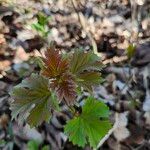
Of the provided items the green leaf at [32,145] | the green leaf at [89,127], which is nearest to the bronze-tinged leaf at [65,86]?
the green leaf at [89,127]

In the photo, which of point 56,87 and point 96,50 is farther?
point 96,50

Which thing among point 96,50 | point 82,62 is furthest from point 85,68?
point 96,50

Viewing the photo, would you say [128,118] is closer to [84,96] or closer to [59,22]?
[84,96]

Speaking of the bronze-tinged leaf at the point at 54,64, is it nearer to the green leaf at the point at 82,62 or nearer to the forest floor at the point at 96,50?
the green leaf at the point at 82,62

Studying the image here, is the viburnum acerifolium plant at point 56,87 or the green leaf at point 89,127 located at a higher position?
the viburnum acerifolium plant at point 56,87

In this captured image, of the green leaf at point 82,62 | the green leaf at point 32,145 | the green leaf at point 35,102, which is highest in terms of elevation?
the green leaf at point 82,62

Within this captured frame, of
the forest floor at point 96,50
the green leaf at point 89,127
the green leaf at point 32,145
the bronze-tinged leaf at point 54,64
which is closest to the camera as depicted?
the bronze-tinged leaf at point 54,64

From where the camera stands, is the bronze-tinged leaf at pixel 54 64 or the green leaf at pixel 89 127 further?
the green leaf at pixel 89 127

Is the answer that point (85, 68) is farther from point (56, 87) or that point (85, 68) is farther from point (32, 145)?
point (32, 145)
